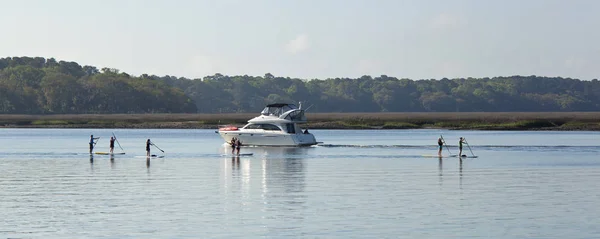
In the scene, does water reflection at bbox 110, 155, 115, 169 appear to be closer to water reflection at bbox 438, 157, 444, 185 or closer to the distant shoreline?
water reflection at bbox 438, 157, 444, 185

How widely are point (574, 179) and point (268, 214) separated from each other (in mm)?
18955

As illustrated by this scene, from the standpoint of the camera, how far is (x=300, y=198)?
3891 centimetres

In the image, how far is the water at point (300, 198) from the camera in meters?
30.5

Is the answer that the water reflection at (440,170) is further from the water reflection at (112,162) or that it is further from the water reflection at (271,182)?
the water reflection at (112,162)

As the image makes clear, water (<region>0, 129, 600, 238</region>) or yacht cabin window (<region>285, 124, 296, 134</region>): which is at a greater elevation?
yacht cabin window (<region>285, 124, 296, 134</region>)

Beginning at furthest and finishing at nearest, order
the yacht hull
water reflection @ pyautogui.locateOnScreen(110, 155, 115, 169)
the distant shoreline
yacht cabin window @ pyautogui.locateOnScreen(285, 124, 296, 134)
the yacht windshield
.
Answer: the distant shoreline
the yacht windshield
yacht cabin window @ pyautogui.locateOnScreen(285, 124, 296, 134)
the yacht hull
water reflection @ pyautogui.locateOnScreen(110, 155, 115, 169)

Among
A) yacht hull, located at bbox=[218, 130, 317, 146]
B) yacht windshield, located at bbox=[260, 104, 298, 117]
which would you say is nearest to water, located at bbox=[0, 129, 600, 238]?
yacht hull, located at bbox=[218, 130, 317, 146]

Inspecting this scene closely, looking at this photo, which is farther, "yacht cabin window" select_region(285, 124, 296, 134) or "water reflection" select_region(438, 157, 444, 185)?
"yacht cabin window" select_region(285, 124, 296, 134)

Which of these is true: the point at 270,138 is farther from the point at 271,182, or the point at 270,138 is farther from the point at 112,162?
the point at 271,182

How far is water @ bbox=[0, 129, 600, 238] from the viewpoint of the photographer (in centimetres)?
3050

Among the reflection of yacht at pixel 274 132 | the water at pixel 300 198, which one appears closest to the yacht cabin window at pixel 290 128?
the reflection of yacht at pixel 274 132

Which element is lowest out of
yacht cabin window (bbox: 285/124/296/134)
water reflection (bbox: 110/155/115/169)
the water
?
the water

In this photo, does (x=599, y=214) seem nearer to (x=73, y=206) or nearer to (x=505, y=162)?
(x=73, y=206)

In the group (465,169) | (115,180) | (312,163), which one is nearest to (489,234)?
(115,180)
